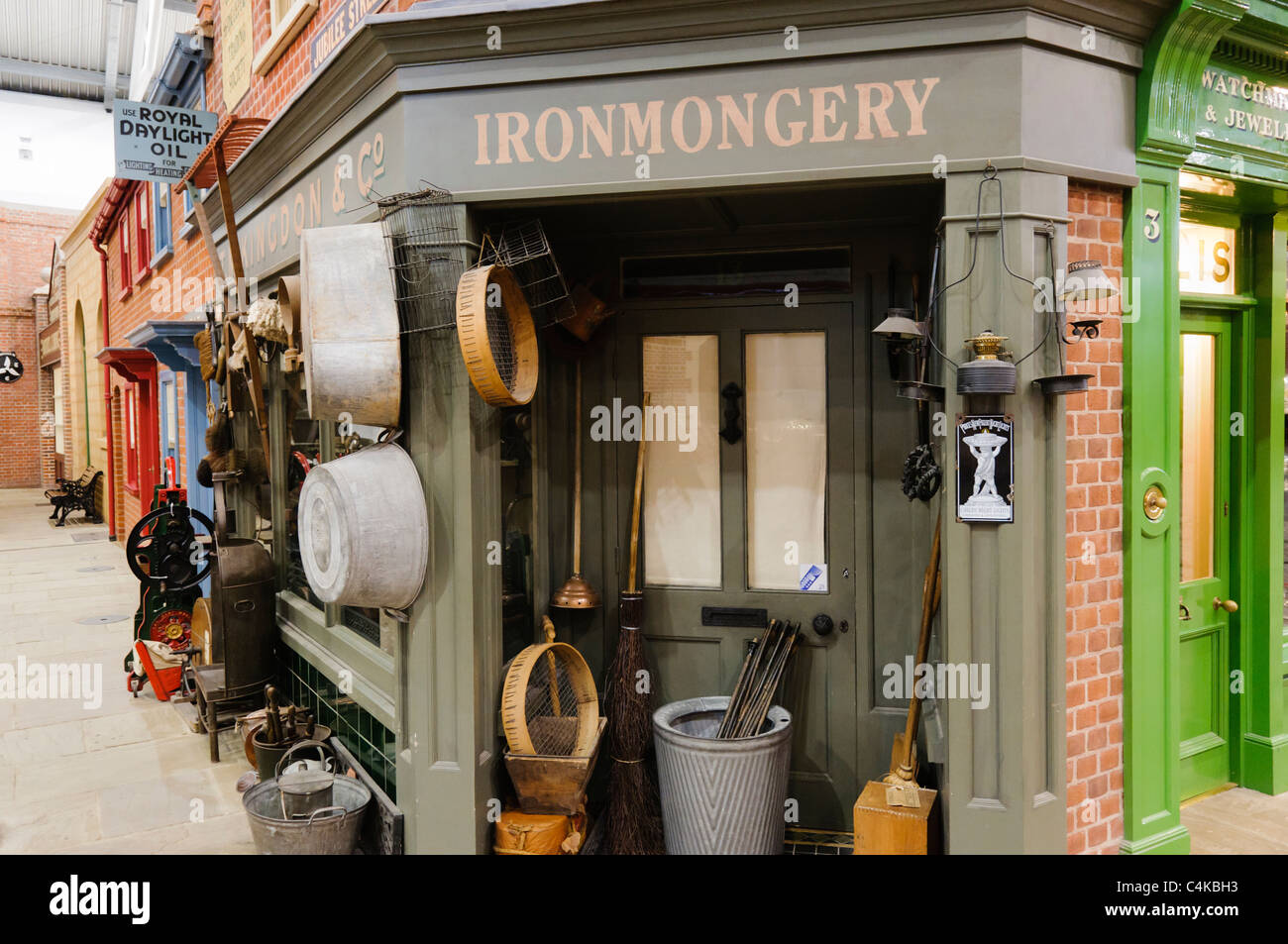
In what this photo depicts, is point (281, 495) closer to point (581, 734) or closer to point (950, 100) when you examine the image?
point (581, 734)

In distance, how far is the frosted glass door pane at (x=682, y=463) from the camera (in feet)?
13.9

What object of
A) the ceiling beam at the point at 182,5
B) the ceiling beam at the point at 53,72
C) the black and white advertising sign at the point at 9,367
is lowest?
the black and white advertising sign at the point at 9,367

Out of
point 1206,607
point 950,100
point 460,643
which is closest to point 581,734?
point 460,643

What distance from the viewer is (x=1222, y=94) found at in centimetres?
371

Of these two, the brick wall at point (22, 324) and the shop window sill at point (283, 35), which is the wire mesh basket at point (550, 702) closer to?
the shop window sill at point (283, 35)

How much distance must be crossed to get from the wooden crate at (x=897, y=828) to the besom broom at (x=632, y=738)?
110 centimetres

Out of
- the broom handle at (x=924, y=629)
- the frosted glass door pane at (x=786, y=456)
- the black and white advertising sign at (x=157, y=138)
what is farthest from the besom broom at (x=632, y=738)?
the black and white advertising sign at (x=157, y=138)

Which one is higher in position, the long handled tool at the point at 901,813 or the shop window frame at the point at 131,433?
the shop window frame at the point at 131,433

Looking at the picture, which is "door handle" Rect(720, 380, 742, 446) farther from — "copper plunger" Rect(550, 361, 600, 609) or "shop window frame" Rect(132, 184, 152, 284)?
"shop window frame" Rect(132, 184, 152, 284)

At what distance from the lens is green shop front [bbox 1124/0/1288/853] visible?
3492mm

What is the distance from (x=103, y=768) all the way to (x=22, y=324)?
23.3 meters

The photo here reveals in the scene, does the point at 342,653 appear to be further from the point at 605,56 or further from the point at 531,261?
the point at 605,56

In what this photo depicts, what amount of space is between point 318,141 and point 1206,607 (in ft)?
17.9

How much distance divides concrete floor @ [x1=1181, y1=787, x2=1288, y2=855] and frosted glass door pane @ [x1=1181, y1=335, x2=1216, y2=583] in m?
1.18
